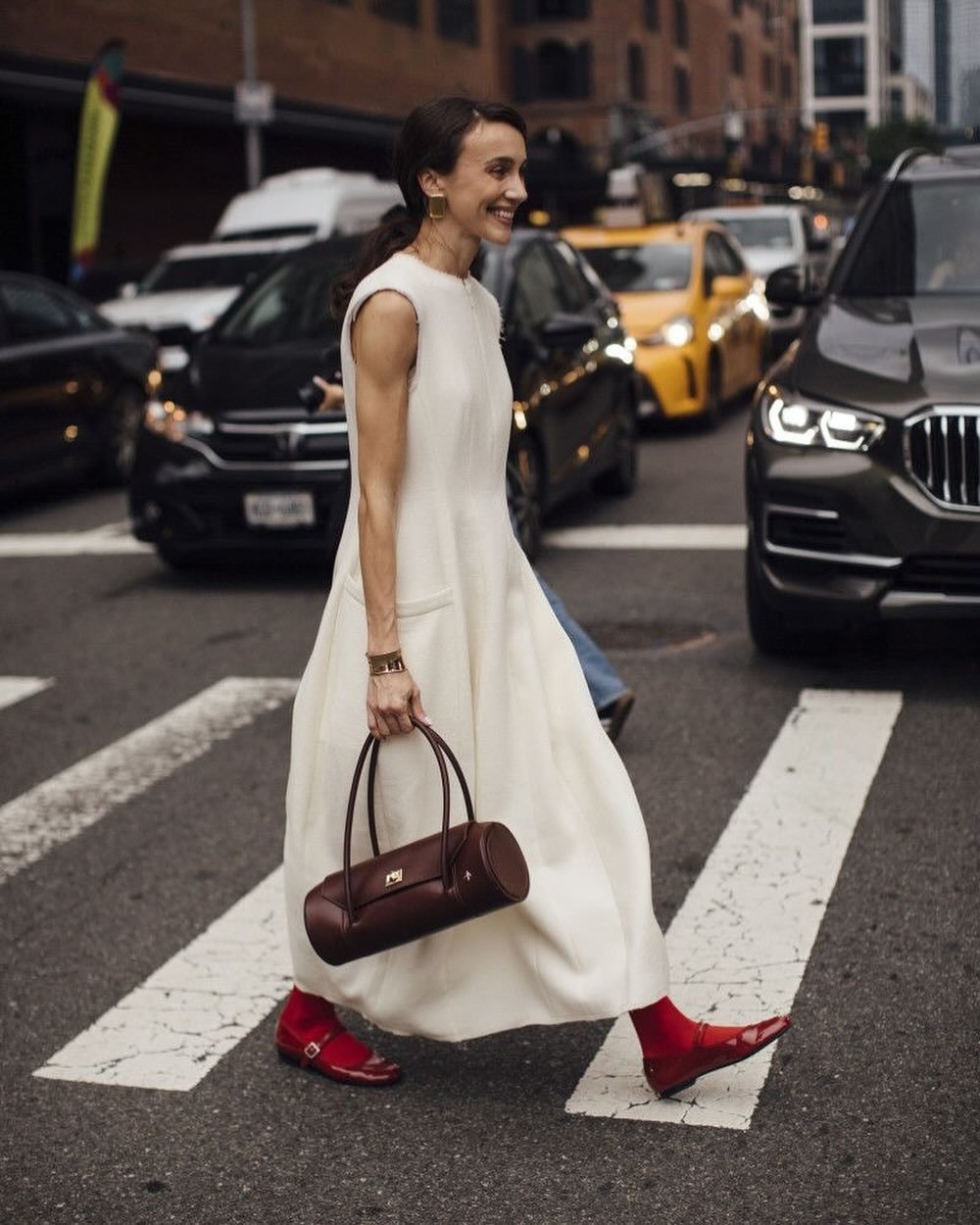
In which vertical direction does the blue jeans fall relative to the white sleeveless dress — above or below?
below

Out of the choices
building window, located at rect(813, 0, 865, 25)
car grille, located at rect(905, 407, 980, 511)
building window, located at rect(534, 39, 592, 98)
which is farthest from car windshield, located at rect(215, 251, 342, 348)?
building window, located at rect(813, 0, 865, 25)

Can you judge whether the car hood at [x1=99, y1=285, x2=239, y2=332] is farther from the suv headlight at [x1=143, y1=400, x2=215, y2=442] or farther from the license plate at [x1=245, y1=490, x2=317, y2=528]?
the license plate at [x1=245, y1=490, x2=317, y2=528]

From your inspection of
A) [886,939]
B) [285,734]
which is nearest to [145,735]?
[285,734]

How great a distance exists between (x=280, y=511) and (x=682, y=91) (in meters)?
77.1

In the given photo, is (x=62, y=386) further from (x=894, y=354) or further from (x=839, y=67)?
(x=839, y=67)

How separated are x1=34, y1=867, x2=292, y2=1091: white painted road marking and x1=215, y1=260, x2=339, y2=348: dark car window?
5651 mm

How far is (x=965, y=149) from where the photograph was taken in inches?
343

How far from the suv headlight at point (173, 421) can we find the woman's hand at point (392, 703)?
6415 mm

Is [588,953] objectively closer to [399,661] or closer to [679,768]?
[399,661]

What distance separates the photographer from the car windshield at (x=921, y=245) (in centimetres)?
779

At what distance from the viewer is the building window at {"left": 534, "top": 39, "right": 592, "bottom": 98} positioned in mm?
73438

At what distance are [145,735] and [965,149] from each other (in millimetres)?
4624

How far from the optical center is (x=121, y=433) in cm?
1405

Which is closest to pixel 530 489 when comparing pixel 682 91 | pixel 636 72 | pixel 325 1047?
pixel 325 1047
